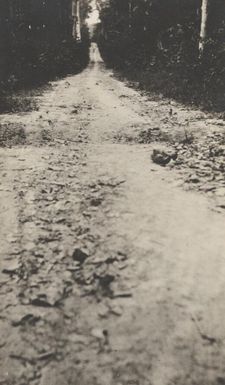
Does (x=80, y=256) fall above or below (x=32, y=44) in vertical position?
below

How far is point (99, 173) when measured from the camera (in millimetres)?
6426

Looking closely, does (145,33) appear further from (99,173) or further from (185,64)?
(99,173)

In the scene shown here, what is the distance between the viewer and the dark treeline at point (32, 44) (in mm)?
15445

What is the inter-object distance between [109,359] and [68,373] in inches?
12.6

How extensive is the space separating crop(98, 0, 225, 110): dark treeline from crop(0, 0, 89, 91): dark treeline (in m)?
4.18

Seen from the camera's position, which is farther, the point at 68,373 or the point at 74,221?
the point at 74,221

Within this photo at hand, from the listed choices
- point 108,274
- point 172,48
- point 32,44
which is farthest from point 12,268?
point 172,48

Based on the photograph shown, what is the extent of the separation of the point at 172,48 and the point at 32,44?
6.64 meters

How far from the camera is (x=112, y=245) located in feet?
14.0

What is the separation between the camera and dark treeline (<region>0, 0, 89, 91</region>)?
50.7 feet

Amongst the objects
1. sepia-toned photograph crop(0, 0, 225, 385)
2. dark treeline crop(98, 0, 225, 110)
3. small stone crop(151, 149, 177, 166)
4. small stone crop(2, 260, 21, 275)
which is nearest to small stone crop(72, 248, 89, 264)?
sepia-toned photograph crop(0, 0, 225, 385)

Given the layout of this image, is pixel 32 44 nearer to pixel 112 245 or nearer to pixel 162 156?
pixel 162 156

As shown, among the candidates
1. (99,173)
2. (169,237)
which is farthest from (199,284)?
(99,173)

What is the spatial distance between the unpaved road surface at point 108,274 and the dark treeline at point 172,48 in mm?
6219
